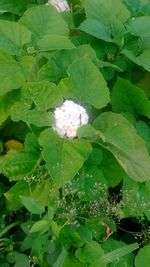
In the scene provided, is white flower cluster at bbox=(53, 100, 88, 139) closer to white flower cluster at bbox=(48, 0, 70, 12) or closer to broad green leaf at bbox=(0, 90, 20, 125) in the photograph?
broad green leaf at bbox=(0, 90, 20, 125)

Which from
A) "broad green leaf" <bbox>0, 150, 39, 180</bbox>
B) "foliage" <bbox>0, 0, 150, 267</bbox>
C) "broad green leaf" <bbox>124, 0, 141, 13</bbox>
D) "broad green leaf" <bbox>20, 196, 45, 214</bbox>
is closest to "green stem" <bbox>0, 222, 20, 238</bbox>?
"foliage" <bbox>0, 0, 150, 267</bbox>

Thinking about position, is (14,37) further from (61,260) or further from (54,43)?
(61,260)

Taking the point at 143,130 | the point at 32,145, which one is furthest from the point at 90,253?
the point at 143,130

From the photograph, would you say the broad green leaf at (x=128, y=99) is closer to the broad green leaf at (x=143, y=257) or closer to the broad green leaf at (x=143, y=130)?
the broad green leaf at (x=143, y=130)

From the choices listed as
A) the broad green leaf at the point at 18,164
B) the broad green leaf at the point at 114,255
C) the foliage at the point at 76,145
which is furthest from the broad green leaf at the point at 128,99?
the broad green leaf at the point at 114,255

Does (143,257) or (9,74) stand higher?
(9,74)

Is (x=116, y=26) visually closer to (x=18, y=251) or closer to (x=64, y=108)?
(x=64, y=108)

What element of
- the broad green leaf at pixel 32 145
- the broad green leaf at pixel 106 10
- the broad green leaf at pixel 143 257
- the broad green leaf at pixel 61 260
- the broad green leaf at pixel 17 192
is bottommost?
the broad green leaf at pixel 143 257
